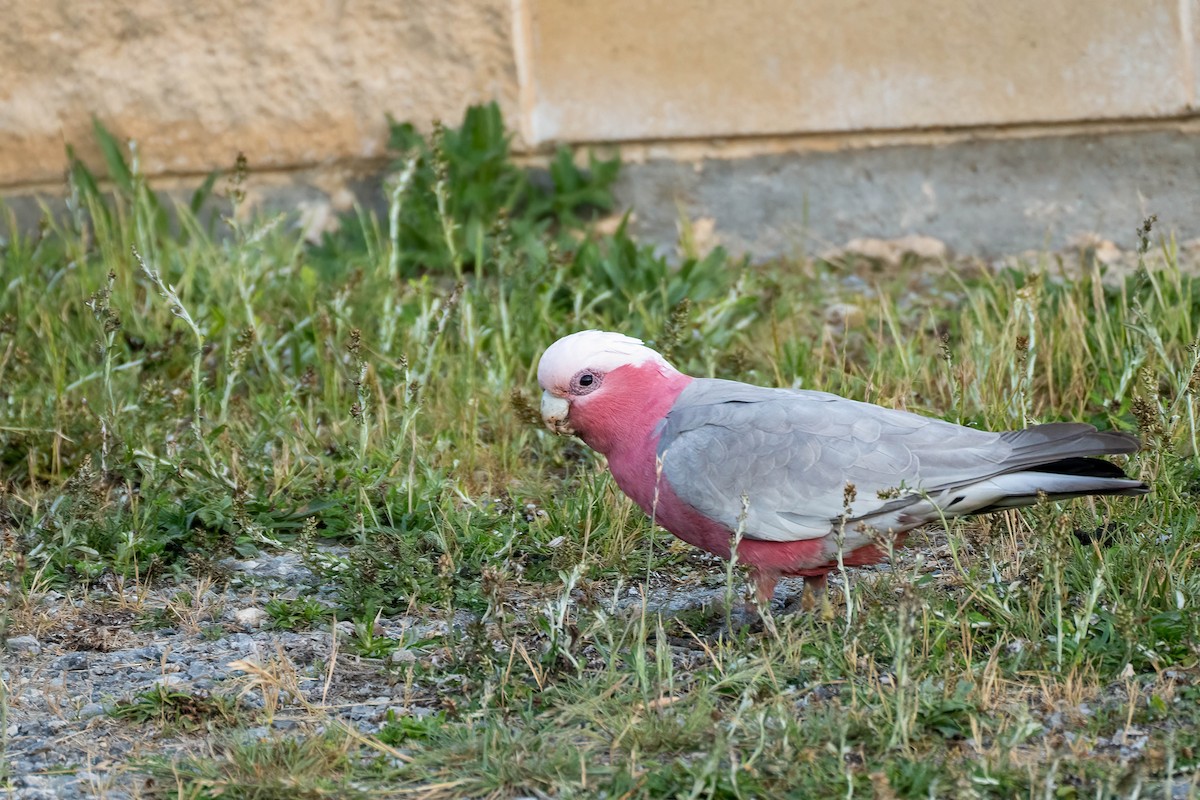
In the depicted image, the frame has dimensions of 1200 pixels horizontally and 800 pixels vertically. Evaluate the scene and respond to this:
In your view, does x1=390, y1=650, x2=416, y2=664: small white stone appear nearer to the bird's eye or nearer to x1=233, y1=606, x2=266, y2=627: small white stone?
x1=233, y1=606, x2=266, y2=627: small white stone

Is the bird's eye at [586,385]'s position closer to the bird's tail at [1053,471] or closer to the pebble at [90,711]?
the bird's tail at [1053,471]

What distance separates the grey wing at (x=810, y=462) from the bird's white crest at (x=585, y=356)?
0.25m

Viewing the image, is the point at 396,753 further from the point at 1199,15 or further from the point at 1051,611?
the point at 1199,15

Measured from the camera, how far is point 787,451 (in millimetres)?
2912

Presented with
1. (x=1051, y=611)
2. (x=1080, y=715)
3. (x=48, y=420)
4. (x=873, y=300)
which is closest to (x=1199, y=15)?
(x=873, y=300)

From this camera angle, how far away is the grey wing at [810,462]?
284 cm

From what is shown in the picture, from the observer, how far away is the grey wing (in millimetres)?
2842

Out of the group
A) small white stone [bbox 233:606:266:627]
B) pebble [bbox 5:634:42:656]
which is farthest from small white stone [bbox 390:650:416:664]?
pebble [bbox 5:634:42:656]

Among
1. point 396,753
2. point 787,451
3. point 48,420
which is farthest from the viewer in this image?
point 48,420

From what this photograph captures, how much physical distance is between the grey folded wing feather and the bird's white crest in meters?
0.24

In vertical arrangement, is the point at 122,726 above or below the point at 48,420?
below

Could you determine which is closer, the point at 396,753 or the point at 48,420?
the point at 396,753

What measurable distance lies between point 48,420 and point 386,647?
1.65 m

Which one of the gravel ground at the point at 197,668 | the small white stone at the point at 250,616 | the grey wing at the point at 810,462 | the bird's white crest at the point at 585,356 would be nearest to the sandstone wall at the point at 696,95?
the gravel ground at the point at 197,668
